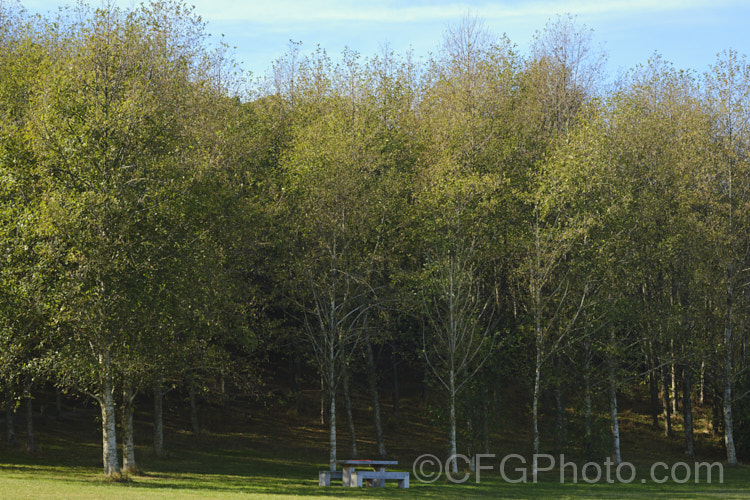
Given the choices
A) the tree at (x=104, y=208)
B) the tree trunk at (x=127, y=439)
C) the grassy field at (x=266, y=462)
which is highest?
the tree at (x=104, y=208)

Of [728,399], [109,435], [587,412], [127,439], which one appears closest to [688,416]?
[728,399]

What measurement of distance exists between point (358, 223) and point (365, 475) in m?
12.2

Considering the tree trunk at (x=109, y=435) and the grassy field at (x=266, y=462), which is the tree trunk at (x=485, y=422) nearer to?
the grassy field at (x=266, y=462)

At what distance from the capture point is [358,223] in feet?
109

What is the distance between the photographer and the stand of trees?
79.5 ft

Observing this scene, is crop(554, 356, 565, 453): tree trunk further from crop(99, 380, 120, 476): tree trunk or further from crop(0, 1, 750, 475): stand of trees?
crop(99, 380, 120, 476): tree trunk

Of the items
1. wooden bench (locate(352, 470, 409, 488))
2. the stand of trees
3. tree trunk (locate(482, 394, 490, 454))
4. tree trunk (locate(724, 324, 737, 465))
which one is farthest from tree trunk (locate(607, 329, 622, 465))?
wooden bench (locate(352, 470, 409, 488))

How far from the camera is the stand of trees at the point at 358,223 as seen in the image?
79.5ft

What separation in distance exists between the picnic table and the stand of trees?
565 centimetres

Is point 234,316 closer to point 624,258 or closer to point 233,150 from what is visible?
point 233,150

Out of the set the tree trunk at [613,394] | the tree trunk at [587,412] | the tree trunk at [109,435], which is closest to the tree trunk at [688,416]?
the tree trunk at [613,394]

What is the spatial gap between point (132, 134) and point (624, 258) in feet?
72.7

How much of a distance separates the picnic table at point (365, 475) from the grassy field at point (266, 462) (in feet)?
1.56

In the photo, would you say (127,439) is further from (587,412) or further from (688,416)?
(688,416)
